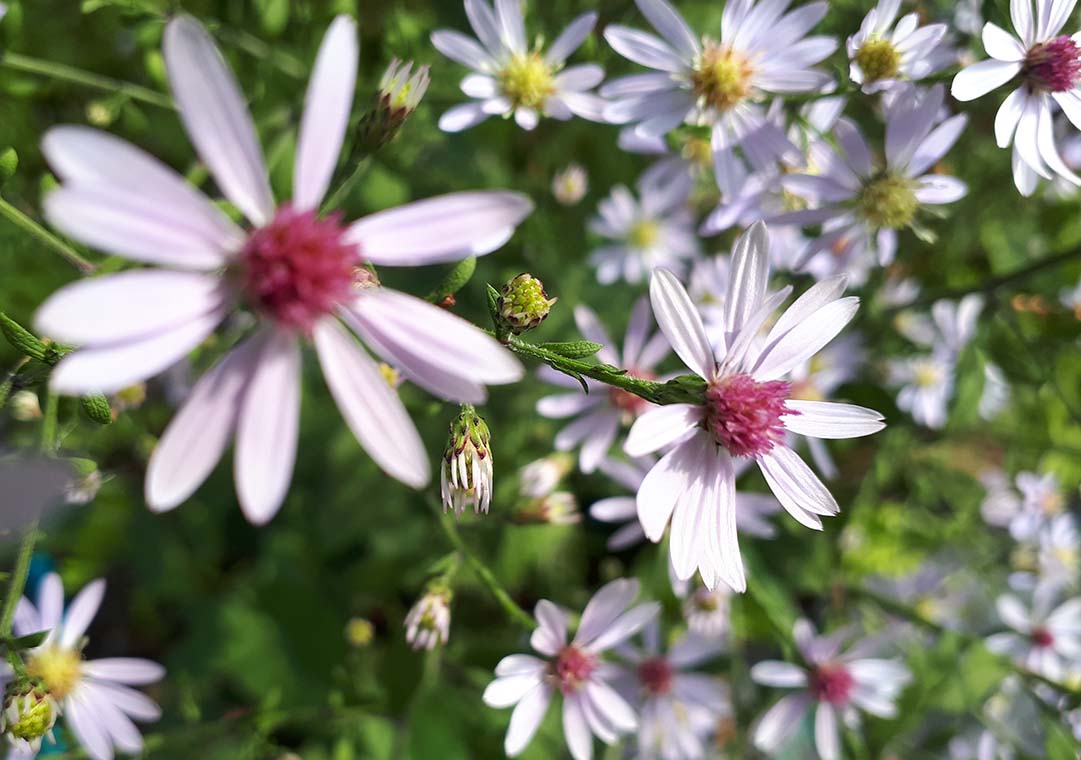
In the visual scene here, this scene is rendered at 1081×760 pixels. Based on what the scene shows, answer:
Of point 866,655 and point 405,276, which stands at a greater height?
point 405,276

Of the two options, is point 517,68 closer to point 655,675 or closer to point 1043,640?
point 655,675

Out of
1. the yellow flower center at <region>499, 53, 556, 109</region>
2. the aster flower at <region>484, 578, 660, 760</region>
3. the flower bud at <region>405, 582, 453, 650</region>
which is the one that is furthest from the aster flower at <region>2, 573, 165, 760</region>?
the yellow flower center at <region>499, 53, 556, 109</region>

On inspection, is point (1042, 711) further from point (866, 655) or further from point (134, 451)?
point (134, 451)

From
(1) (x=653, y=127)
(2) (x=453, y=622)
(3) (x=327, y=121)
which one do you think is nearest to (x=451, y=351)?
(3) (x=327, y=121)

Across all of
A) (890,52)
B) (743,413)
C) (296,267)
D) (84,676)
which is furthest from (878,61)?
(84,676)

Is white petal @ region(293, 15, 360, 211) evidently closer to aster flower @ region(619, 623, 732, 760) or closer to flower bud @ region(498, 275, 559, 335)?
flower bud @ region(498, 275, 559, 335)

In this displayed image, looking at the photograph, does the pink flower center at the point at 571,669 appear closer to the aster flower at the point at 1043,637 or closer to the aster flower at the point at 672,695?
the aster flower at the point at 672,695
